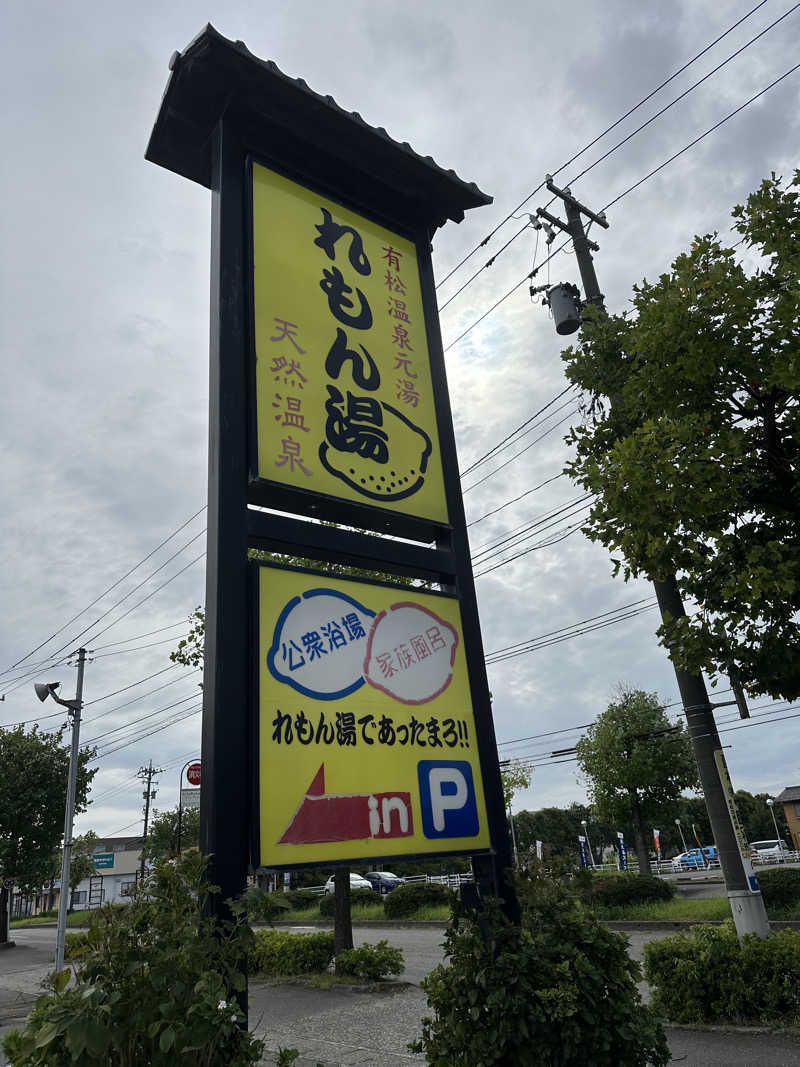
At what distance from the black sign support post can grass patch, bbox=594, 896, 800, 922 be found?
13.5 metres

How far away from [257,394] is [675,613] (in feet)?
18.0

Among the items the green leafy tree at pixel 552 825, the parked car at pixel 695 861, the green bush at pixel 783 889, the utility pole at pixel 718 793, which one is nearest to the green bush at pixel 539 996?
the utility pole at pixel 718 793

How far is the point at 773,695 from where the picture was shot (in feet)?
21.9

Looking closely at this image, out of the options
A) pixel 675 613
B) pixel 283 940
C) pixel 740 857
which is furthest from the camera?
pixel 283 940

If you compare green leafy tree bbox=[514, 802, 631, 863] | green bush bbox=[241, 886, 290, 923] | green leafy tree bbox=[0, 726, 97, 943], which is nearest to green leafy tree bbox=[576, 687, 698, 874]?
green leafy tree bbox=[0, 726, 97, 943]

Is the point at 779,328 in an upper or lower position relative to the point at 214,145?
lower

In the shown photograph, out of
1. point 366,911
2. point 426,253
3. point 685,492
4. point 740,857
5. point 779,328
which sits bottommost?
point 366,911

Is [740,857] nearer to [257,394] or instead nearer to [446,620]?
[446,620]

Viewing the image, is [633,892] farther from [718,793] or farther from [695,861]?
[695,861]

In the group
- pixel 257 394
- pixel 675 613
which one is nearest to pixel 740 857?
pixel 675 613

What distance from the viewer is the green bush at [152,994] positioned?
8.92ft

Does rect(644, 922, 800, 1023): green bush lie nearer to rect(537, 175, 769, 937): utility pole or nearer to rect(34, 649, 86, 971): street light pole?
rect(537, 175, 769, 937): utility pole

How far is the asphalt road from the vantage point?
6230mm

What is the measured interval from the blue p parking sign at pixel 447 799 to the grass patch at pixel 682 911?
43.4 ft
